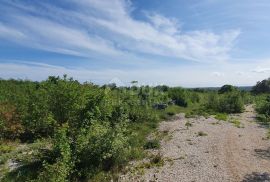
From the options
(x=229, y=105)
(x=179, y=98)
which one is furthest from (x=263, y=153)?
(x=179, y=98)

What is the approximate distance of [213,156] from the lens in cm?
1461

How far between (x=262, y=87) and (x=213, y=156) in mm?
54156

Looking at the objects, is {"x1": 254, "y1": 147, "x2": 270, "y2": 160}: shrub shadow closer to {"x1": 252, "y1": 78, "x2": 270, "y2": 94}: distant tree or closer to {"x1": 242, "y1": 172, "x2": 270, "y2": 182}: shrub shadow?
{"x1": 242, "y1": 172, "x2": 270, "y2": 182}: shrub shadow

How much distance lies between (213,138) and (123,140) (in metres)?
7.39

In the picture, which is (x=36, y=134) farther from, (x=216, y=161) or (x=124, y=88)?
(x=124, y=88)

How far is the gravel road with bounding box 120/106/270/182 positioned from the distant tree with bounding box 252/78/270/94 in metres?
43.5

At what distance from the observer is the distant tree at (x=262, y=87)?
62.7 m

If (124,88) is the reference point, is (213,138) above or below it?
below

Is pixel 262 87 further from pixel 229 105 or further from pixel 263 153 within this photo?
pixel 263 153

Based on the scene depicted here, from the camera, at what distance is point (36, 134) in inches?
741

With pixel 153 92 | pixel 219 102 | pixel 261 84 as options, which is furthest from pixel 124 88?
pixel 261 84

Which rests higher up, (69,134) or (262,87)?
(262,87)

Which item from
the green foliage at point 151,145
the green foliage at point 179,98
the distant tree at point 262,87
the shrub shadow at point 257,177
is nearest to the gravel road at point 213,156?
the shrub shadow at point 257,177

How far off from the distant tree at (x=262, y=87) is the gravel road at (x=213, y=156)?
143ft
